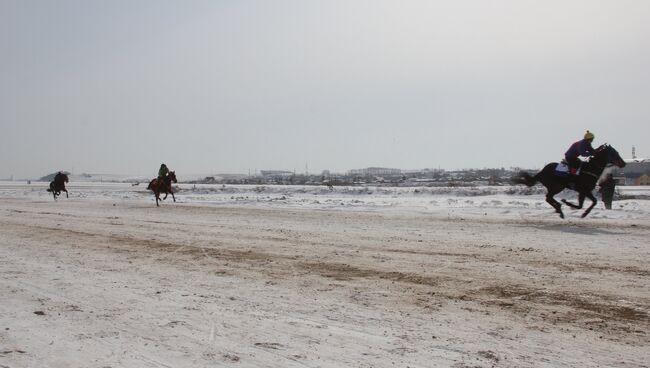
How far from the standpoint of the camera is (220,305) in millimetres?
5645

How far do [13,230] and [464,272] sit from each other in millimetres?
12731

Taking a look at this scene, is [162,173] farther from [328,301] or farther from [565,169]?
[328,301]

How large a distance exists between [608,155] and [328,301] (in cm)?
1281

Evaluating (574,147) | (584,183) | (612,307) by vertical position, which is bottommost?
(612,307)

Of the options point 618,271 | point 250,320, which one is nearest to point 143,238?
point 250,320

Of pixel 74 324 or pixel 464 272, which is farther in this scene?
pixel 464 272

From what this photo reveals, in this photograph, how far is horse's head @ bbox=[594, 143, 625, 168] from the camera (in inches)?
Result: 590

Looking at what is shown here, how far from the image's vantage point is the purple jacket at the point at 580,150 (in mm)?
15383

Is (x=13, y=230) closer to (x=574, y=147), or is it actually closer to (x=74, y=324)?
(x=74, y=324)

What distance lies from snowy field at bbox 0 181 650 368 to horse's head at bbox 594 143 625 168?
4.36 metres

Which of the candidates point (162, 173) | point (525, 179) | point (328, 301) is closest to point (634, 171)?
point (525, 179)

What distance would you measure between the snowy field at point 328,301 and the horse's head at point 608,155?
14.3 feet

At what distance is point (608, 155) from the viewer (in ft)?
49.5

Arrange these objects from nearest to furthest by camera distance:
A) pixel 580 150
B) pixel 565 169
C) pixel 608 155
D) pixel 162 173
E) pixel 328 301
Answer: pixel 328 301 < pixel 608 155 < pixel 580 150 < pixel 565 169 < pixel 162 173
